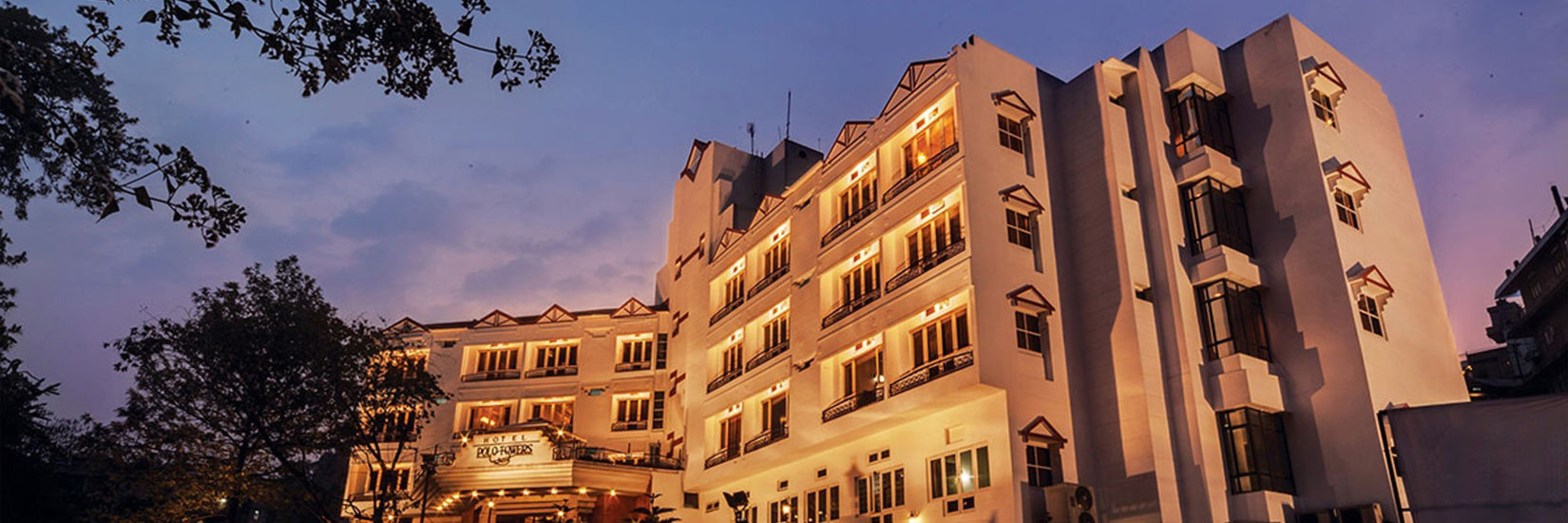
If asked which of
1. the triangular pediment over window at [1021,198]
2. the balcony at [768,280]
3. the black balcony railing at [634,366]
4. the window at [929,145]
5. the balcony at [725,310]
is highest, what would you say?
the window at [929,145]

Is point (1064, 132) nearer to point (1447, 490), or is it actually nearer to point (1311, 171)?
point (1311, 171)

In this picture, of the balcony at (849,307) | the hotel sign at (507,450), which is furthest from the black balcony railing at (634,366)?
the balcony at (849,307)

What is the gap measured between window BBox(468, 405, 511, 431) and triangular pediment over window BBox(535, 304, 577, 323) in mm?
4467

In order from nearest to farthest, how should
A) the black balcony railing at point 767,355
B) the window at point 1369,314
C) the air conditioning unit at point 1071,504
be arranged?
the air conditioning unit at point 1071,504 → the window at point 1369,314 → the black balcony railing at point 767,355

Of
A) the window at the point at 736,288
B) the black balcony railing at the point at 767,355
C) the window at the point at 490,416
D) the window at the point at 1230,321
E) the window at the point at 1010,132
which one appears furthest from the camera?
the window at the point at 490,416

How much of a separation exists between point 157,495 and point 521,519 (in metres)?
15.0

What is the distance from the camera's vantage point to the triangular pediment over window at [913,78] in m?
31.8

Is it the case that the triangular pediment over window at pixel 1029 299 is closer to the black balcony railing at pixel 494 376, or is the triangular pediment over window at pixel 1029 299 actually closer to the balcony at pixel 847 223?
the balcony at pixel 847 223

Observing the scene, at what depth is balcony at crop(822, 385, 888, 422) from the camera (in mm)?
29844

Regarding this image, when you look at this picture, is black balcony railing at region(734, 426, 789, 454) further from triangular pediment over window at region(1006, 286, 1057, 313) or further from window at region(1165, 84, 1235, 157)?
window at region(1165, 84, 1235, 157)

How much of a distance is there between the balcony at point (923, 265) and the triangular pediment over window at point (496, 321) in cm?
2580

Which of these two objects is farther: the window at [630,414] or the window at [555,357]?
the window at [555,357]

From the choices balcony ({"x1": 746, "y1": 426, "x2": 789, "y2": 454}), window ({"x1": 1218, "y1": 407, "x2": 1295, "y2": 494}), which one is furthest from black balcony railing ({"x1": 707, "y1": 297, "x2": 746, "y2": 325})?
window ({"x1": 1218, "y1": 407, "x2": 1295, "y2": 494})

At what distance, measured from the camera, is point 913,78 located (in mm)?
32656
